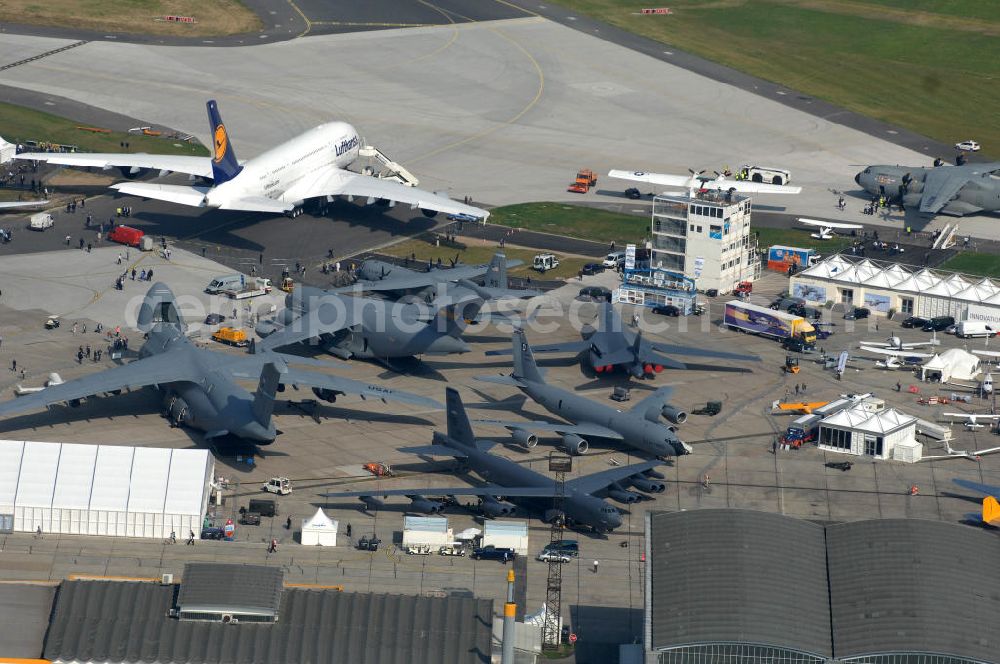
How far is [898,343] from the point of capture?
146 metres

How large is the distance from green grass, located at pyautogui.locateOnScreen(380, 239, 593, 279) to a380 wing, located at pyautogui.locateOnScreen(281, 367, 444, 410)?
49.1 meters

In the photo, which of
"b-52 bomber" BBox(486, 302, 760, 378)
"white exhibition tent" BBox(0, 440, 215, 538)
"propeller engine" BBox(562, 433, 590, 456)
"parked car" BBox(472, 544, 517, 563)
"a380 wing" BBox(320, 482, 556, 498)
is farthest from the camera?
A: "b-52 bomber" BBox(486, 302, 760, 378)

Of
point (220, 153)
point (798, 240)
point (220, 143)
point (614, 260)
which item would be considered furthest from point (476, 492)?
point (798, 240)

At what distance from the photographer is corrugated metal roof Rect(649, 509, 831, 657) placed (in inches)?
3265

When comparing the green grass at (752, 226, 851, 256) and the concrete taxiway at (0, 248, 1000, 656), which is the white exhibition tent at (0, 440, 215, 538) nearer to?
the concrete taxiway at (0, 248, 1000, 656)

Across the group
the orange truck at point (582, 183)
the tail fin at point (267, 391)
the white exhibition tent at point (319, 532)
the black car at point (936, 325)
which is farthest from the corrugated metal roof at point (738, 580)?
the orange truck at point (582, 183)

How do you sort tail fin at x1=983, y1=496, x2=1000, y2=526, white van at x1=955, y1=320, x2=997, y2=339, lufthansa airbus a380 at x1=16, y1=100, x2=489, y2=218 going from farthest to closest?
1. lufthansa airbus a380 at x1=16, y1=100, x2=489, y2=218
2. white van at x1=955, y1=320, x2=997, y2=339
3. tail fin at x1=983, y1=496, x2=1000, y2=526

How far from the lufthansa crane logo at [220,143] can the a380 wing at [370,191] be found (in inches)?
510

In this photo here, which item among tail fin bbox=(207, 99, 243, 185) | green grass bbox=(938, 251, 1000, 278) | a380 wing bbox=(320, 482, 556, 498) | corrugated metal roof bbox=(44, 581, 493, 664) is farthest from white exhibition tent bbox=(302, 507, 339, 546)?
green grass bbox=(938, 251, 1000, 278)

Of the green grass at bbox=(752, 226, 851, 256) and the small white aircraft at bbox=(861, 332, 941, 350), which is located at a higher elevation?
the small white aircraft at bbox=(861, 332, 941, 350)

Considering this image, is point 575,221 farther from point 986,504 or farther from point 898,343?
point 986,504

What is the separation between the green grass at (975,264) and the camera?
556 ft

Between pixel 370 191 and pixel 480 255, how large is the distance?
16663 mm

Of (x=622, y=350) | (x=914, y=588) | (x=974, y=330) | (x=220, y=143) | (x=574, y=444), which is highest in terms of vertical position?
(x=220, y=143)
